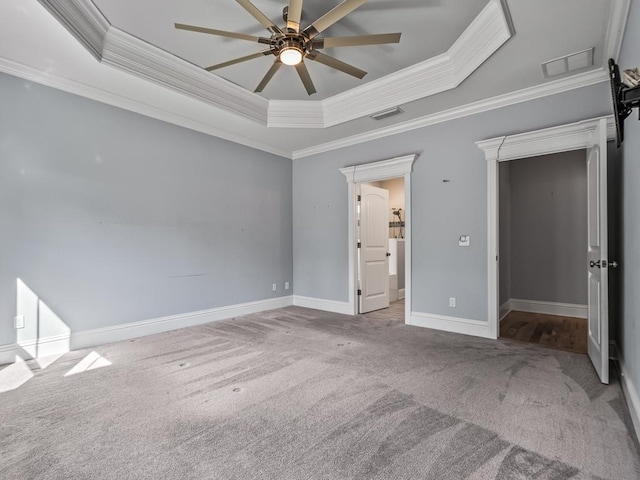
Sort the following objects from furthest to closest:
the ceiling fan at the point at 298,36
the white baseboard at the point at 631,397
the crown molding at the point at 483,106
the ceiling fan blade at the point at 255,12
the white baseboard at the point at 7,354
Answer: the crown molding at the point at 483,106 < the white baseboard at the point at 7,354 < the ceiling fan at the point at 298,36 < the ceiling fan blade at the point at 255,12 < the white baseboard at the point at 631,397

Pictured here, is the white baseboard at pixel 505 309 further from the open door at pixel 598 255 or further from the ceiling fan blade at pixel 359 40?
the ceiling fan blade at pixel 359 40

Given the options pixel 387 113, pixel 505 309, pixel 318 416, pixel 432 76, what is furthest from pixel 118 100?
pixel 505 309

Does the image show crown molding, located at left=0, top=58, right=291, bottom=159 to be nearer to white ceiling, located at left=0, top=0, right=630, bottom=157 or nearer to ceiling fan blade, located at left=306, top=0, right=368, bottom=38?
white ceiling, located at left=0, top=0, right=630, bottom=157

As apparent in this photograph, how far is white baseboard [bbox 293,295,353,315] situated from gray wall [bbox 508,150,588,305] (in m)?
2.98

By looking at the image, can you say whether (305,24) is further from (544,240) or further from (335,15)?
(544,240)

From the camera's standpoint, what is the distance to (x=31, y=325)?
3.16 meters

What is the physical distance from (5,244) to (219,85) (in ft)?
9.10

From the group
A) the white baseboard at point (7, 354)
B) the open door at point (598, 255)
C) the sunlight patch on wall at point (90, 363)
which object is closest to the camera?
the open door at point (598, 255)

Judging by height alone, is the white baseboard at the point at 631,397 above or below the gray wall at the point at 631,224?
below

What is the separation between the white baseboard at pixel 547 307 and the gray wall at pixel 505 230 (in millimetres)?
150

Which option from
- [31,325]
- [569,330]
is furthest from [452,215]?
[31,325]

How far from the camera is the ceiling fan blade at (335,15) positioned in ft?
6.83

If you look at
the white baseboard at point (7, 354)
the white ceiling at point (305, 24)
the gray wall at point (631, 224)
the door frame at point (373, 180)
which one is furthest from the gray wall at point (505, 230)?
the white baseboard at point (7, 354)

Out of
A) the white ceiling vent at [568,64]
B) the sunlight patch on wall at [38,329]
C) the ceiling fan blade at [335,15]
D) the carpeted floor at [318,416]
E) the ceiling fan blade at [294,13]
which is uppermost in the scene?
the white ceiling vent at [568,64]
